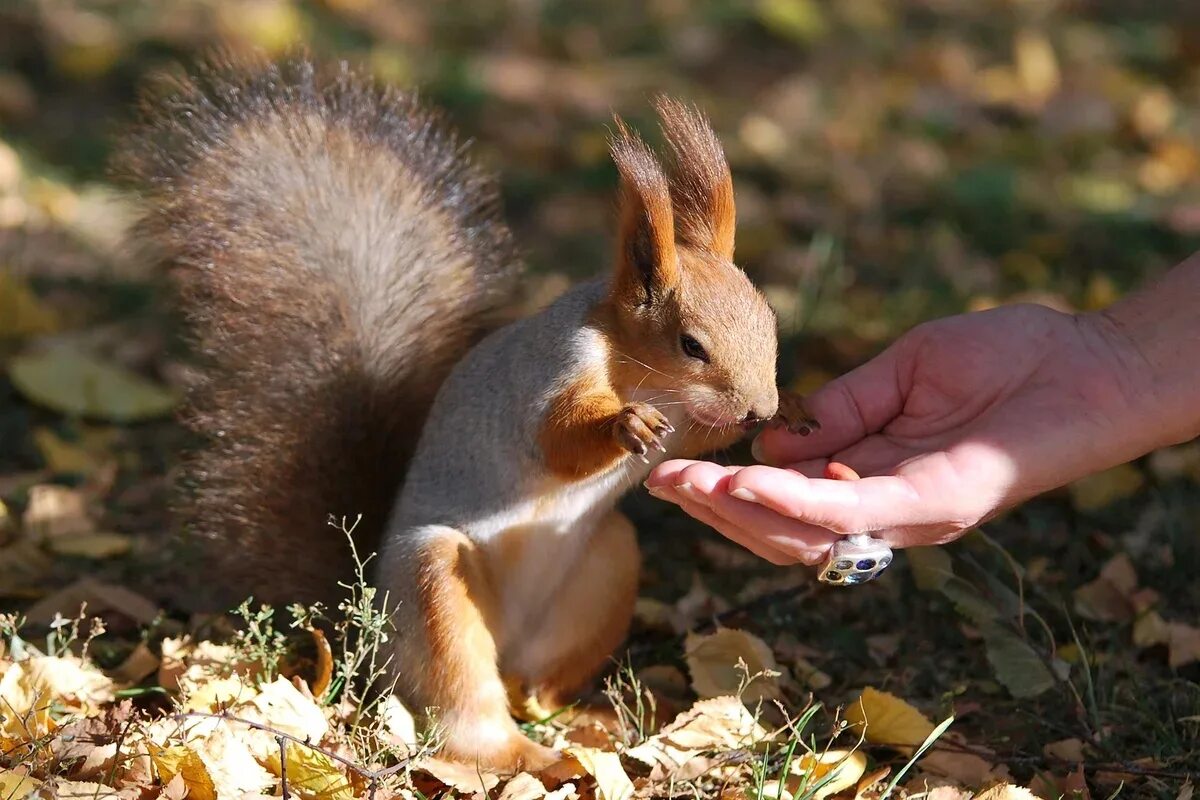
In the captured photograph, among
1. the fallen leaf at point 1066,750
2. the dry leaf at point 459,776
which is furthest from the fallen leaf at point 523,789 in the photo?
the fallen leaf at point 1066,750

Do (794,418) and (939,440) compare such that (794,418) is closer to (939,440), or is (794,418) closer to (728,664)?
(939,440)

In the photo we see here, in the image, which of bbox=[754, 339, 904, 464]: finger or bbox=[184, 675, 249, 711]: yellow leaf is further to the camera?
bbox=[754, 339, 904, 464]: finger

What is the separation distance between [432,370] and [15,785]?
33.9 inches

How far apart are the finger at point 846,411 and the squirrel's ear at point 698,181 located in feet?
0.89

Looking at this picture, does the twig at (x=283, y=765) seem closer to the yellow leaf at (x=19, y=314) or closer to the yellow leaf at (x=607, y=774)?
the yellow leaf at (x=607, y=774)

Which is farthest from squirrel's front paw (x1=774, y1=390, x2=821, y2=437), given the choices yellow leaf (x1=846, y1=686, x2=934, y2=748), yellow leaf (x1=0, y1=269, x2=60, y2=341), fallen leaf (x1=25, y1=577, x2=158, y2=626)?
yellow leaf (x1=0, y1=269, x2=60, y2=341)

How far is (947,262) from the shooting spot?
3211 mm

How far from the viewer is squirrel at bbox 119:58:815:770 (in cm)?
174

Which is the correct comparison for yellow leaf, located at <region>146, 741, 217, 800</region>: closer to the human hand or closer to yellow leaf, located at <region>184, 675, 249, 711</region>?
yellow leaf, located at <region>184, 675, 249, 711</region>

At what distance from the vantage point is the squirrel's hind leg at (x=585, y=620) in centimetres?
190

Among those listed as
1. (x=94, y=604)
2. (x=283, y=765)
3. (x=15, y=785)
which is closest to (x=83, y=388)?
(x=94, y=604)

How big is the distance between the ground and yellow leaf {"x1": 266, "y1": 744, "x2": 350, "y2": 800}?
52 centimetres

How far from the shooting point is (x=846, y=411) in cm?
195

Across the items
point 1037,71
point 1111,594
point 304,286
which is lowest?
point 1111,594
